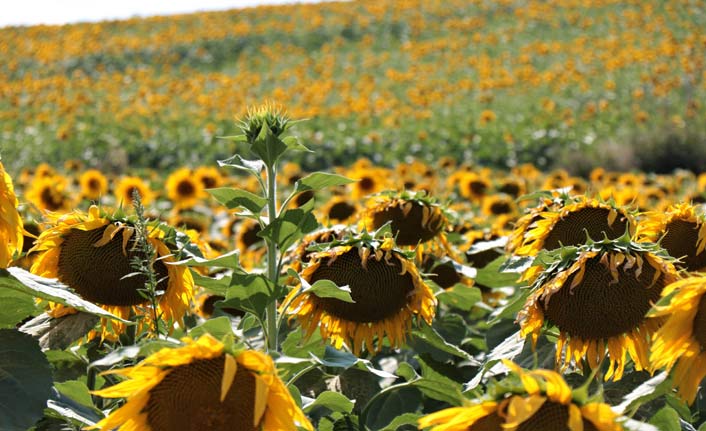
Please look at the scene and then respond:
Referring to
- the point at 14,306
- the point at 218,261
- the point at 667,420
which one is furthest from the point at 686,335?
the point at 14,306

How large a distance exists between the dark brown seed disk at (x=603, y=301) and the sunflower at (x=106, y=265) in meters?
0.86

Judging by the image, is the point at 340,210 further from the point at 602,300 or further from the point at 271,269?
the point at 602,300

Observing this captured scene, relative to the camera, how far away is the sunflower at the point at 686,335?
153 cm

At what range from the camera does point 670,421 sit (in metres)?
1.72

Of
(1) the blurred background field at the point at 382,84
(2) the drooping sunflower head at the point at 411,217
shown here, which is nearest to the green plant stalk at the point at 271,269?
(2) the drooping sunflower head at the point at 411,217

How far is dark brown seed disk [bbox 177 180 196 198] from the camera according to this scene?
24.0 ft

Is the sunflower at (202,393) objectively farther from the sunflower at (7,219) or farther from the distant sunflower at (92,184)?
the distant sunflower at (92,184)

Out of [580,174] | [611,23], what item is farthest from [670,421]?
[611,23]

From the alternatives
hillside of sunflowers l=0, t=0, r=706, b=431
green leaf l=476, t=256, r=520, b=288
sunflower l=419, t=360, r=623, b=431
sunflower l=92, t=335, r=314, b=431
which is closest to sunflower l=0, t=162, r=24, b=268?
hillside of sunflowers l=0, t=0, r=706, b=431

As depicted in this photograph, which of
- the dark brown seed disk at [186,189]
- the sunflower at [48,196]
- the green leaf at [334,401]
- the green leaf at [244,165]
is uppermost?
the green leaf at [244,165]

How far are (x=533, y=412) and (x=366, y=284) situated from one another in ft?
3.46

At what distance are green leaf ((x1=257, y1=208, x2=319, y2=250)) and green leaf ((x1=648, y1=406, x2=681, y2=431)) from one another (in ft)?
2.68

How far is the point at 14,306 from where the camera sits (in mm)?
1859

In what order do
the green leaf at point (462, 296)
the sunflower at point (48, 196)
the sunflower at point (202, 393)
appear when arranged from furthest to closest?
the sunflower at point (48, 196)
the green leaf at point (462, 296)
the sunflower at point (202, 393)
